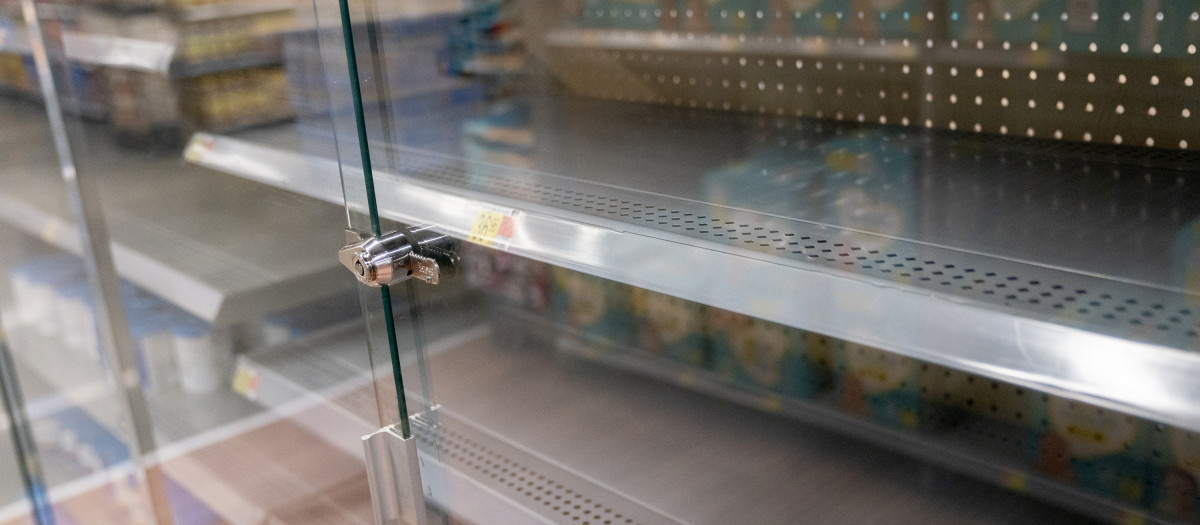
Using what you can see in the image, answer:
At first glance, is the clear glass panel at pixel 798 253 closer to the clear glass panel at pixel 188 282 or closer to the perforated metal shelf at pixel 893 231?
the perforated metal shelf at pixel 893 231

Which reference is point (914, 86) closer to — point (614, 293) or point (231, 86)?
point (614, 293)

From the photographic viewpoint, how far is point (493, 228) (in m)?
0.93

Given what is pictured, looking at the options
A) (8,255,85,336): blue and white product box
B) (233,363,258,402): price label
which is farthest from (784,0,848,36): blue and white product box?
(8,255,85,336): blue and white product box

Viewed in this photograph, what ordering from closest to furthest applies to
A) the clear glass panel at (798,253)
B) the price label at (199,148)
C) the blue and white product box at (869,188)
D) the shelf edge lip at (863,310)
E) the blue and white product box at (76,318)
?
the shelf edge lip at (863,310) < the clear glass panel at (798,253) < the blue and white product box at (869,188) < the price label at (199,148) < the blue and white product box at (76,318)

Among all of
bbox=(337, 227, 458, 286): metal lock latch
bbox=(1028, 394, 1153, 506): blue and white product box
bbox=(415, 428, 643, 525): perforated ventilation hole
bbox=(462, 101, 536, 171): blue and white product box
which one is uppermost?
bbox=(462, 101, 536, 171): blue and white product box

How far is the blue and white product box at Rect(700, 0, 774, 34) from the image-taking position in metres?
1.34

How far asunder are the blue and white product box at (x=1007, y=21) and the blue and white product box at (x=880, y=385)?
0.43 metres

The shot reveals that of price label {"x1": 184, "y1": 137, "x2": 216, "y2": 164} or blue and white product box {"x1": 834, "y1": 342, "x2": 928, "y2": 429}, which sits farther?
price label {"x1": 184, "y1": 137, "x2": 216, "y2": 164}

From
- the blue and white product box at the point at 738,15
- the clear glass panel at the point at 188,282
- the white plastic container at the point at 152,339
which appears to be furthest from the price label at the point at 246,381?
the blue and white product box at the point at 738,15

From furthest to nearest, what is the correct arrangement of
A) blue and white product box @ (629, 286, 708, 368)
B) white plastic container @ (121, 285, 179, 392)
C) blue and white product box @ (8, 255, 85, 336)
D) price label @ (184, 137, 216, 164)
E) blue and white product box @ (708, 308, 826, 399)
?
blue and white product box @ (8, 255, 85, 336) → white plastic container @ (121, 285, 179, 392) → price label @ (184, 137, 216, 164) → blue and white product box @ (629, 286, 708, 368) → blue and white product box @ (708, 308, 826, 399)

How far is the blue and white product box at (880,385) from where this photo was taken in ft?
3.90

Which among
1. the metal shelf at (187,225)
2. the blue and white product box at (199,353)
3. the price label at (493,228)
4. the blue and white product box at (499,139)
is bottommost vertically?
the blue and white product box at (199,353)

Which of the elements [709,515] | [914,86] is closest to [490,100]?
[914,86]

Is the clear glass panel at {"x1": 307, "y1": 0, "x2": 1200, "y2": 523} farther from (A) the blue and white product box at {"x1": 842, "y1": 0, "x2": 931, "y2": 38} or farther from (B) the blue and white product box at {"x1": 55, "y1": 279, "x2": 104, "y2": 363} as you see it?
(B) the blue and white product box at {"x1": 55, "y1": 279, "x2": 104, "y2": 363}
